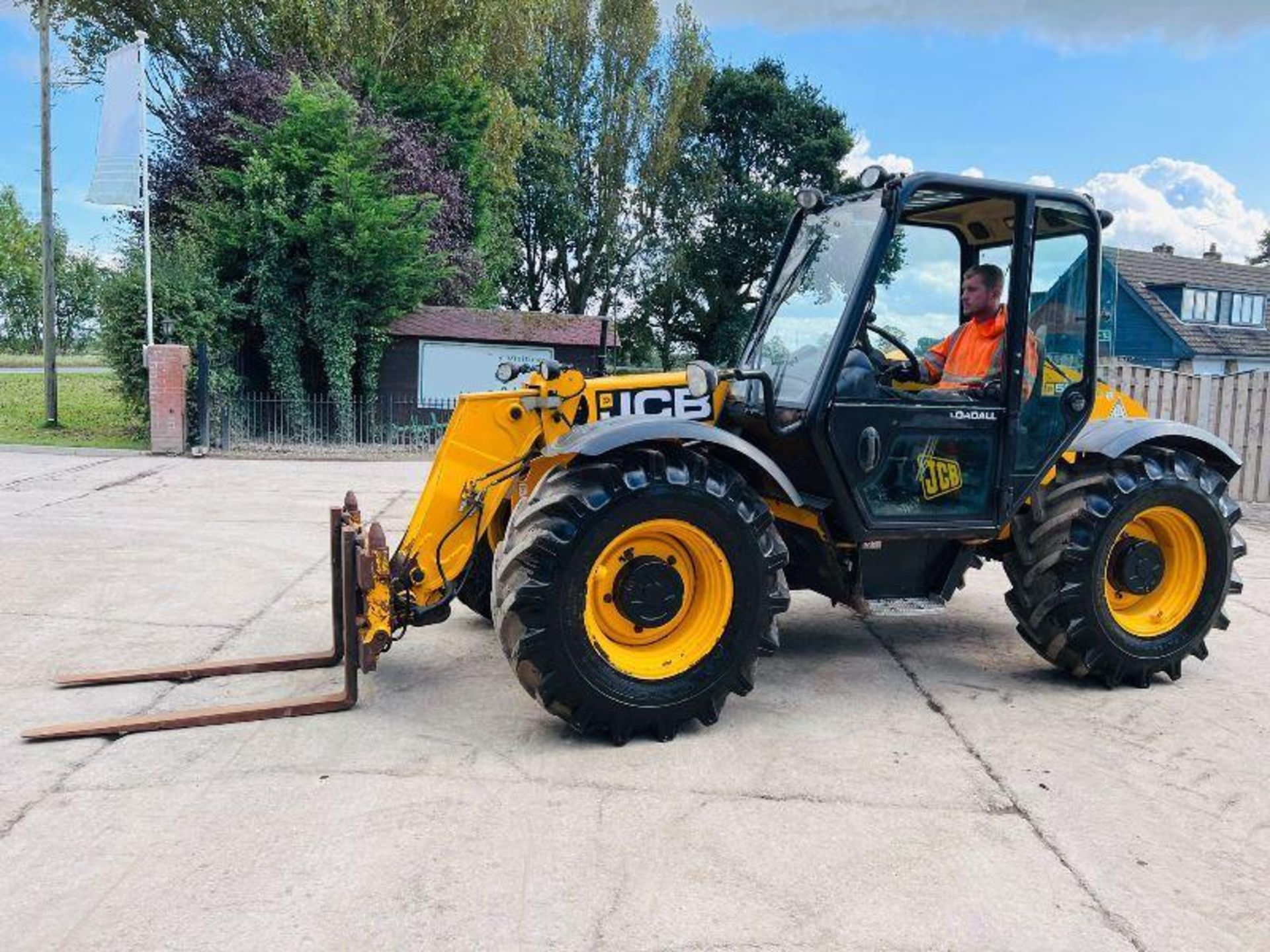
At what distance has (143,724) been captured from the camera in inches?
158

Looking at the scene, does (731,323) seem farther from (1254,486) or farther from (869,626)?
(869,626)

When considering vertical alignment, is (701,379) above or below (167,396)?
above

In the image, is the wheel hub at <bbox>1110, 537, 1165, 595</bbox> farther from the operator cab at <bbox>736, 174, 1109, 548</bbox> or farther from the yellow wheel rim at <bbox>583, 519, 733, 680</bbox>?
the yellow wheel rim at <bbox>583, 519, 733, 680</bbox>

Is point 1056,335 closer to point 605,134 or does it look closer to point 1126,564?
point 1126,564

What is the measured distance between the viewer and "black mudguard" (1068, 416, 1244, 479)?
4926 millimetres

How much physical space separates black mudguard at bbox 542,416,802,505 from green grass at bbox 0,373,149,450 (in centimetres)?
1287

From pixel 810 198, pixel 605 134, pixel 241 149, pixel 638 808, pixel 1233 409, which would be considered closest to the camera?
pixel 638 808

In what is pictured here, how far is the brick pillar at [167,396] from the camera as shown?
47.0 feet

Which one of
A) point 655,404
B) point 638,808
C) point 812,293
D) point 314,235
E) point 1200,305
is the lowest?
point 638,808

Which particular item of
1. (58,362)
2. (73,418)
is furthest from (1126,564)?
(58,362)

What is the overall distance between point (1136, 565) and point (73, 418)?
18307 millimetres

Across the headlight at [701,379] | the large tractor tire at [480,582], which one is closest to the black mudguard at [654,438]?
the headlight at [701,379]

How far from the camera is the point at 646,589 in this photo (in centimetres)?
407

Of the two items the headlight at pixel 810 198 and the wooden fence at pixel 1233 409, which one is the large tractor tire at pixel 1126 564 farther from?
the wooden fence at pixel 1233 409
